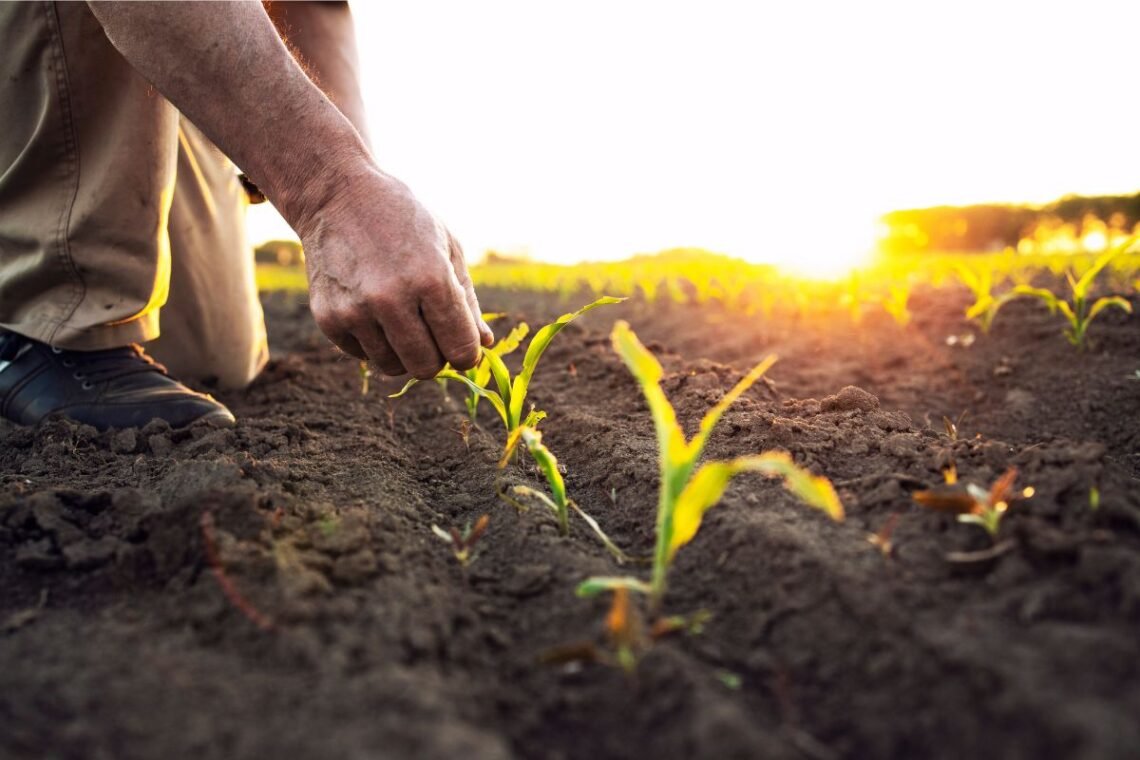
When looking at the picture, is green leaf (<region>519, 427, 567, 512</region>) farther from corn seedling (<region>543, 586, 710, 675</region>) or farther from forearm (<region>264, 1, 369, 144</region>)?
forearm (<region>264, 1, 369, 144</region>)

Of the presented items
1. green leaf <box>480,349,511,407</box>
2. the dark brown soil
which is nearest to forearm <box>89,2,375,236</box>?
green leaf <box>480,349,511,407</box>

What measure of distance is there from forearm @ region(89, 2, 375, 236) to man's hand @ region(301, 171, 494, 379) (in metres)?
0.06

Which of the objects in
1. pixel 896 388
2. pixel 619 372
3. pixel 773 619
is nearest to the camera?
pixel 773 619

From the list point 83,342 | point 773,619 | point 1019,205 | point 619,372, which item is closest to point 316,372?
point 83,342

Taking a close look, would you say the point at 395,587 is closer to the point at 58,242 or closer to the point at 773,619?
the point at 773,619

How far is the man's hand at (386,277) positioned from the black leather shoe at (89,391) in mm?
739

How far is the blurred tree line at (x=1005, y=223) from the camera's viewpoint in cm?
1450

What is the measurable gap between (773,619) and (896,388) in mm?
1903

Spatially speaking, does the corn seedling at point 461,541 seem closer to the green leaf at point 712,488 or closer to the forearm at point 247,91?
the green leaf at point 712,488

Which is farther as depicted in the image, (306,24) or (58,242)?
(306,24)

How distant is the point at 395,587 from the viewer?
3.66ft

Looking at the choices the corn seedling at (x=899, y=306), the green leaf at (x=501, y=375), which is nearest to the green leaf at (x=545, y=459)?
the green leaf at (x=501, y=375)

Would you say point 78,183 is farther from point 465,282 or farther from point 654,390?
point 654,390

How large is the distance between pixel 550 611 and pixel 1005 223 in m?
16.3
